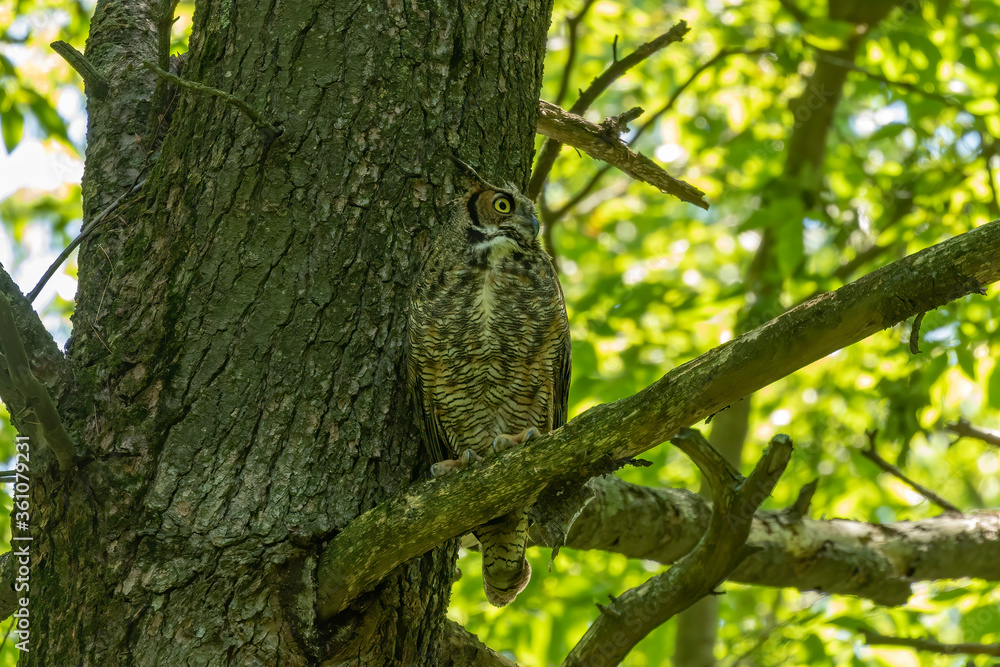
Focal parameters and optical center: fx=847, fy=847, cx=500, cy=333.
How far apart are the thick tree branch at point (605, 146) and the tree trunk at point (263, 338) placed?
315 millimetres

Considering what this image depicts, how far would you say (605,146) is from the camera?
3287 mm

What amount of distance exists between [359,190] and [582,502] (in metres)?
1.11

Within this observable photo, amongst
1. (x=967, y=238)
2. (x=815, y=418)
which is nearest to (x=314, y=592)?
(x=967, y=238)

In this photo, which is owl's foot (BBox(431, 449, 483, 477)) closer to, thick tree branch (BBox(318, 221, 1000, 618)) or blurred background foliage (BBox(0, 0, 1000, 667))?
thick tree branch (BBox(318, 221, 1000, 618))

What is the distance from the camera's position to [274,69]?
2562 millimetres

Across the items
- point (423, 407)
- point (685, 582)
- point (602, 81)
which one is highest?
point (602, 81)

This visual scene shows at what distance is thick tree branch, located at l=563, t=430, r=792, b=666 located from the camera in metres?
2.31

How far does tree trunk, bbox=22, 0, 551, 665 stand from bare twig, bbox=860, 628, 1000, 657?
66.9 inches

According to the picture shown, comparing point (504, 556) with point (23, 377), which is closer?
point (23, 377)

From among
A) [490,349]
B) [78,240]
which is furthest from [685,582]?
[78,240]

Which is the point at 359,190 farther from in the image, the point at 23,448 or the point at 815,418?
the point at 815,418

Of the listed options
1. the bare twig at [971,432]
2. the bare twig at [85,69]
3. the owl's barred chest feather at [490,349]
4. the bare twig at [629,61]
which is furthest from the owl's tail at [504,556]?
the bare twig at [971,432]

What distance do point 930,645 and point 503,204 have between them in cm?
230

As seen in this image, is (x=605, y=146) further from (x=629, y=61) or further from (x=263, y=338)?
(x=263, y=338)
